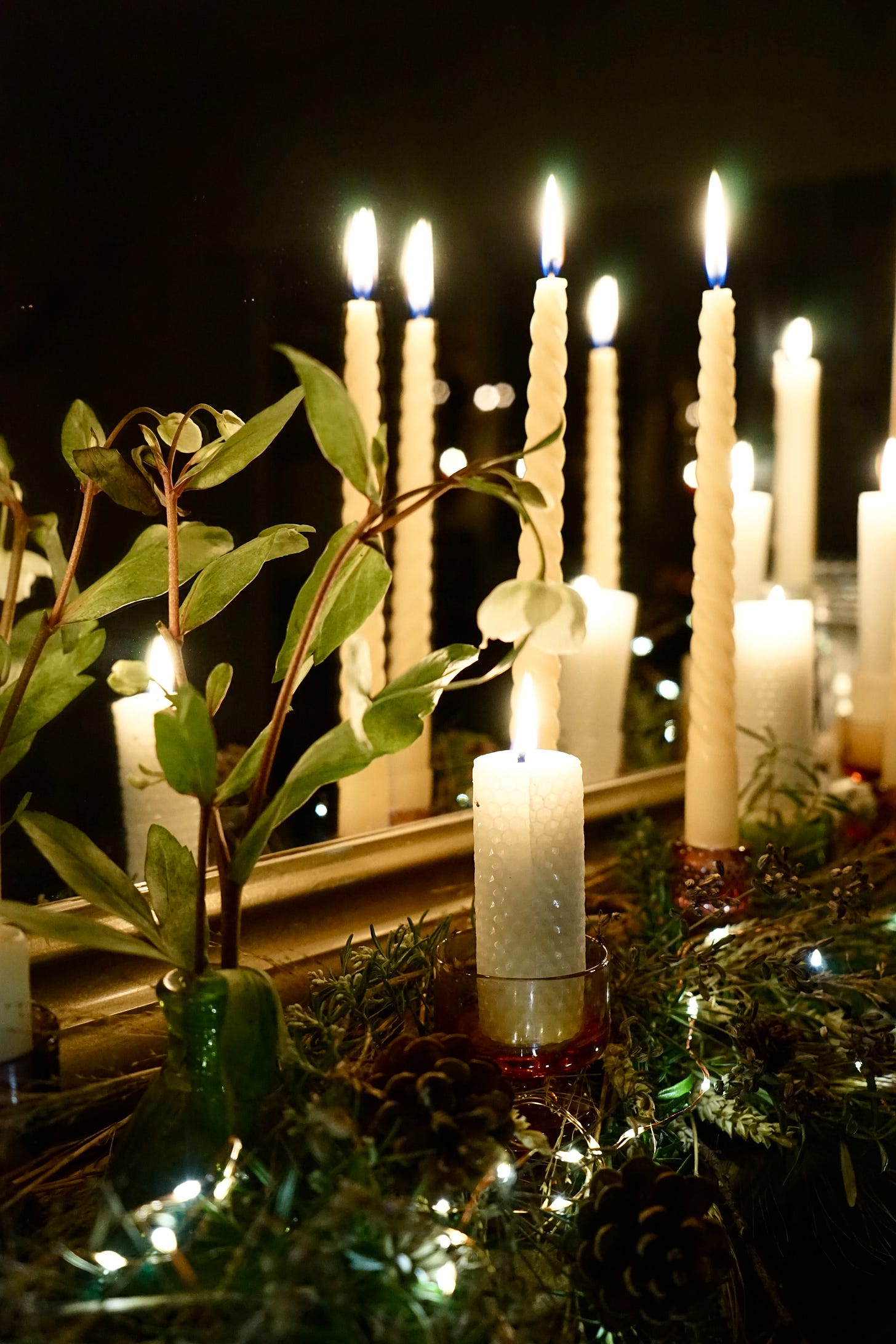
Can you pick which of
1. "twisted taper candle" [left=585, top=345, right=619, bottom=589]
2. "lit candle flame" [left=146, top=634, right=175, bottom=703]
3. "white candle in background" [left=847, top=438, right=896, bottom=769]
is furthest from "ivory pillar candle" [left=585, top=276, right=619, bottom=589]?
"lit candle flame" [left=146, top=634, right=175, bottom=703]

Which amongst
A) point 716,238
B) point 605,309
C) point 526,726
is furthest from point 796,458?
point 526,726

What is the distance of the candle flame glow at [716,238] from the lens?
2.06 ft

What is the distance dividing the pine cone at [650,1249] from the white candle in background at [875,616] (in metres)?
0.60

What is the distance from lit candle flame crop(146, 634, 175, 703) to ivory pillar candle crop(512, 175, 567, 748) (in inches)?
7.5

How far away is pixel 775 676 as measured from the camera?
0.78 m

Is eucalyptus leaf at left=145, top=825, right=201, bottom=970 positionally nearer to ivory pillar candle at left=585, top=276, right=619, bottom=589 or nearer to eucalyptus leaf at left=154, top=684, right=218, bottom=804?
eucalyptus leaf at left=154, top=684, right=218, bottom=804

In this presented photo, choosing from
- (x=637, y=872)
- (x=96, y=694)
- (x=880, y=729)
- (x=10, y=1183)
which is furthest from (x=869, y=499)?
(x=10, y=1183)

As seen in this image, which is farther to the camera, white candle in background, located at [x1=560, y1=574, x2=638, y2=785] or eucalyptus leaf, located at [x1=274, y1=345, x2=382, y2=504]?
white candle in background, located at [x1=560, y1=574, x2=638, y2=785]

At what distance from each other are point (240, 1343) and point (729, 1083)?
0.27 meters

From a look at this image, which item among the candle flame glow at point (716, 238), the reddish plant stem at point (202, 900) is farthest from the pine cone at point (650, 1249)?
the candle flame glow at point (716, 238)

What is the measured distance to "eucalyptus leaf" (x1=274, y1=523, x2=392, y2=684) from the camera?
42cm

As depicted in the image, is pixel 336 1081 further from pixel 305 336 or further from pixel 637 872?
pixel 305 336

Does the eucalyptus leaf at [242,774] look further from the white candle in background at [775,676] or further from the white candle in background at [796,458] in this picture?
the white candle in background at [796,458]

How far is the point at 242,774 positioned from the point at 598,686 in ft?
1.47
